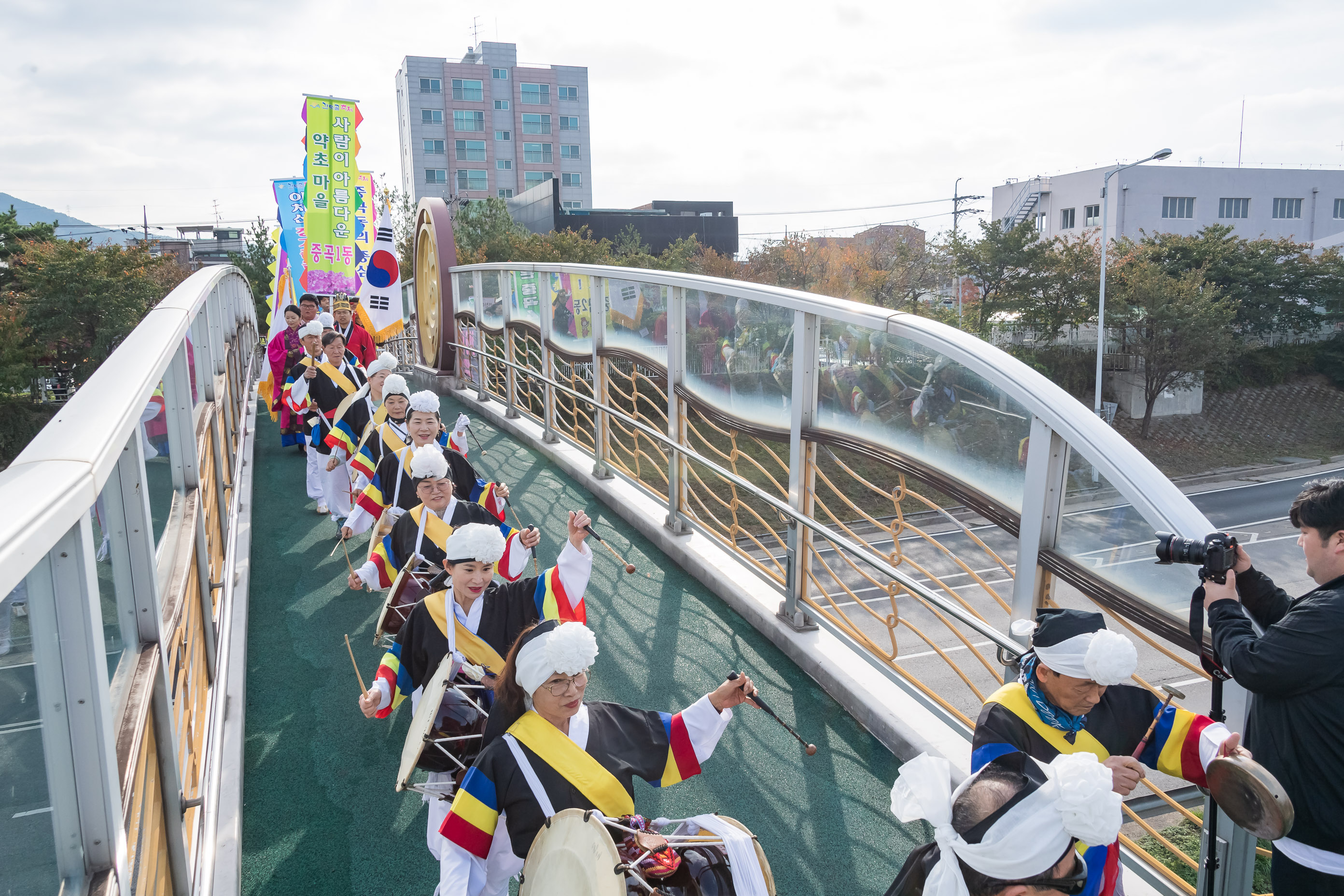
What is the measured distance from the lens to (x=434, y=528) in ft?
13.2

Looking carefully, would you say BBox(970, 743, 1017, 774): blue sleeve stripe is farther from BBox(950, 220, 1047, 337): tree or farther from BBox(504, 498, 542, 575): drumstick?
BBox(950, 220, 1047, 337): tree

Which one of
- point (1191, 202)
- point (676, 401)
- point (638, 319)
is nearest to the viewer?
point (676, 401)

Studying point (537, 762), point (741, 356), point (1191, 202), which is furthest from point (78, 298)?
point (1191, 202)

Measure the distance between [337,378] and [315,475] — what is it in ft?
2.91

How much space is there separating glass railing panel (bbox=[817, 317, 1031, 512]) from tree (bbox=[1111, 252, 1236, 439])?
1221 inches

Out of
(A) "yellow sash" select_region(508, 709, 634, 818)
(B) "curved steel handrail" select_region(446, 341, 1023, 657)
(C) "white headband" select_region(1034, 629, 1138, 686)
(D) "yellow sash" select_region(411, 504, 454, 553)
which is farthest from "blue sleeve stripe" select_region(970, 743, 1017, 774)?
(D) "yellow sash" select_region(411, 504, 454, 553)

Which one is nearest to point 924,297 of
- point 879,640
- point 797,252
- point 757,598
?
point 797,252

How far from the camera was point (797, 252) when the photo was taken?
114ft

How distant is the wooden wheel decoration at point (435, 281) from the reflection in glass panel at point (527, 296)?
10.6 ft

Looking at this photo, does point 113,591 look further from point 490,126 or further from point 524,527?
point 490,126

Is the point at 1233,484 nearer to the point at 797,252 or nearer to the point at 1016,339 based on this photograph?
the point at 1016,339

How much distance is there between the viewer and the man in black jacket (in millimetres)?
2156

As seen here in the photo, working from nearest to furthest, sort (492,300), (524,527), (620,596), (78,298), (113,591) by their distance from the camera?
(113,591), (620,596), (524,527), (492,300), (78,298)

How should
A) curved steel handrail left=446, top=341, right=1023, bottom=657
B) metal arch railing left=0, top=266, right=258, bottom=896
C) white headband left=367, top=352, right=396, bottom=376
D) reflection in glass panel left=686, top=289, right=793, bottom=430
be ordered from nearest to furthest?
metal arch railing left=0, top=266, right=258, bottom=896, curved steel handrail left=446, top=341, right=1023, bottom=657, reflection in glass panel left=686, top=289, right=793, bottom=430, white headband left=367, top=352, right=396, bottom=376
